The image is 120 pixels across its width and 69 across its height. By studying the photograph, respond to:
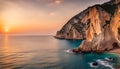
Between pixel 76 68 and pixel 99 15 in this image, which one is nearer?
pixel 76 68

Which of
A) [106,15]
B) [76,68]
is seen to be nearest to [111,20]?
[106,15]

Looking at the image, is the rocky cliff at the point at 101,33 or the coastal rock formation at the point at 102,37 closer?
the coastal rock formation at the point at 102,37

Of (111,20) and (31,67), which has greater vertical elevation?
(111,20)

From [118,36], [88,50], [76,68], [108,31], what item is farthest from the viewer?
[118,36]

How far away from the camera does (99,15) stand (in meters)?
124

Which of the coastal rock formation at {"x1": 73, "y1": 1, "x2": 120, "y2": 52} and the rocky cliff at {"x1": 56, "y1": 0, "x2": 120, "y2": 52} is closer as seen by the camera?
the coastal rock formation at {"x1": 73, "y1": 1, "x2": 120, "y2": 52}

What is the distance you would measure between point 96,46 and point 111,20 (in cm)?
2730

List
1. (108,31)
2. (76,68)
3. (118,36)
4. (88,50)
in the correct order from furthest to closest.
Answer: (118,36) < (108,31) < (88,50) < (76,68)

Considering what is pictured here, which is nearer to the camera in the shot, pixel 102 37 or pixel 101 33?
pixel 102 37

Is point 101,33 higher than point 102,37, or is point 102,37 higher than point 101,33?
point 101,33

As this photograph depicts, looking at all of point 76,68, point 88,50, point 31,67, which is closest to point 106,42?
point 88,50

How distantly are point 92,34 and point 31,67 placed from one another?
61607 millimetres

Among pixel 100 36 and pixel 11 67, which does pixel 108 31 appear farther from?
pixel 11 67

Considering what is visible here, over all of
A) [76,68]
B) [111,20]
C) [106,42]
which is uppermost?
[111,20]
